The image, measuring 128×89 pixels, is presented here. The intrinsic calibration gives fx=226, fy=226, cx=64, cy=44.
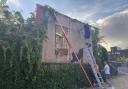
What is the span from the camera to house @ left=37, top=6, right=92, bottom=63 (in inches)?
600

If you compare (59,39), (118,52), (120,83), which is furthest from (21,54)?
(118,52)

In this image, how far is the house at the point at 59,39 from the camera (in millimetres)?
15242

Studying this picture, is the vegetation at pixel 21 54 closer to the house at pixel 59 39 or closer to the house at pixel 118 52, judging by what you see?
the house at pixel 59 39

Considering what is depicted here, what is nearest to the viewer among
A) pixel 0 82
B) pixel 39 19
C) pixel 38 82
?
pixel 0 82

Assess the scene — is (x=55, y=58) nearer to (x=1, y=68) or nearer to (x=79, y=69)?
(x=79, y=69)

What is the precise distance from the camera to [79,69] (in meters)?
17.6

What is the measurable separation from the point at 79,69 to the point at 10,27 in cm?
744

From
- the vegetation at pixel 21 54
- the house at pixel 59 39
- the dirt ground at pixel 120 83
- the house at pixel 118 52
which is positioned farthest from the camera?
the house at pixel 118 52

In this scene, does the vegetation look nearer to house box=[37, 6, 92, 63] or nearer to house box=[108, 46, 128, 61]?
house box=[37, 6, 92, 63]

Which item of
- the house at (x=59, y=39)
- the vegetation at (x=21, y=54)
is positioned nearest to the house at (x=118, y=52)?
the house at (x=59, y=39)

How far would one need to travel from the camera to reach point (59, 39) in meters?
16.6

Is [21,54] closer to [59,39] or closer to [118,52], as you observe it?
[59,39]

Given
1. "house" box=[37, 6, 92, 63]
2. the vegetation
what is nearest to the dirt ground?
"house" box=[37, 6, 92, 63]

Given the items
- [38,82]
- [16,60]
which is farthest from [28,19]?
[38,82]
